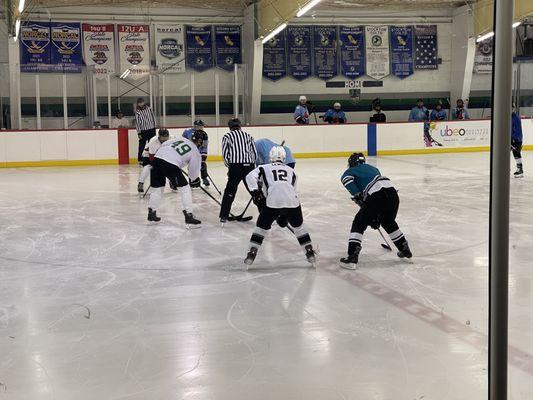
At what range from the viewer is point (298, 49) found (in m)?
20.4

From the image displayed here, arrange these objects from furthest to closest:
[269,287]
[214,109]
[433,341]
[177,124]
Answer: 1. [214,109]
2. [177,124]
3. [269,287]
4. [433,341]

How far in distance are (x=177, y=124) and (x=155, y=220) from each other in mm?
9601

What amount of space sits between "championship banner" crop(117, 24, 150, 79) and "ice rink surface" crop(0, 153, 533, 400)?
1090 cm

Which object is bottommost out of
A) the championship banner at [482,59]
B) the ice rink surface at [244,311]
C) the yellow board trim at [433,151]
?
the ice rink surface at [244,311]

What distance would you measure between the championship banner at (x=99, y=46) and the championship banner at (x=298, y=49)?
4.67 metres

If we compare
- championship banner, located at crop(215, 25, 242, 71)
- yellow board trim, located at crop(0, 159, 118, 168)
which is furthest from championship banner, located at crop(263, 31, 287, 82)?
yellow board trim, located at crop(0, 159, 118, 168)

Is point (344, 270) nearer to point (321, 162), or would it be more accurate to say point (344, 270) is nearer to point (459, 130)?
point (321, 162)

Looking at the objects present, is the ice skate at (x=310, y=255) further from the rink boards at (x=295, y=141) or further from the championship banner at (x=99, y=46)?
the championship banner at (x=99, y=46)

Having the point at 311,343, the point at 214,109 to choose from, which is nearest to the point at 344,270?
the point at 311,343

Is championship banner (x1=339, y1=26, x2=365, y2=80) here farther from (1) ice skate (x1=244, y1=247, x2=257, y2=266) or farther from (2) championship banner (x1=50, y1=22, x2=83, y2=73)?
(1) ice skate (x1=244, y1=247, x2=257, y2=266)

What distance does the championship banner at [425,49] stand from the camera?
69.6 feet

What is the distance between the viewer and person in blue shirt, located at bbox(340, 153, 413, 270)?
18.6ft

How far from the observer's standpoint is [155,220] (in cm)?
817

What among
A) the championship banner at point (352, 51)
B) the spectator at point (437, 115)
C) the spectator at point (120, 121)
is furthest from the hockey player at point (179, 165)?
the championship banner at point (352, 51)
